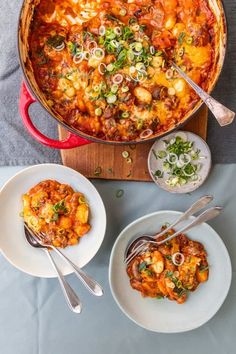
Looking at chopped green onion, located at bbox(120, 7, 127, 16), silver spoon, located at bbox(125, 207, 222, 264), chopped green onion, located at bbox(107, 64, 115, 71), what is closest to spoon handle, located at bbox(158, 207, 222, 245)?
silver spoon, located at bbox(125, 207, 222, 264)

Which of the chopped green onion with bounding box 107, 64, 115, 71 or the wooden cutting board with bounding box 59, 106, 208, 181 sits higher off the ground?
the chopped green onion with bounding box 107, 64, 115, 71

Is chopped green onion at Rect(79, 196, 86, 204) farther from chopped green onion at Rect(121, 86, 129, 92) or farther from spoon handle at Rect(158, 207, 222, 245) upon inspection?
chopped green onion at Rect(121, 86, 129, 92)

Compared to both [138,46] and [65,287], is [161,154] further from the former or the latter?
[65,287]

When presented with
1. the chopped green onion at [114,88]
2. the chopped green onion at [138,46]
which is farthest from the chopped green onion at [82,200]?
the chopped green onion at [138,46]

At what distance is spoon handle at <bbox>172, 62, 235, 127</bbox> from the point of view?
4.87 feet

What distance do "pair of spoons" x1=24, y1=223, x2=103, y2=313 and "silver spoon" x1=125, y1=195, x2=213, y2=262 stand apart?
179mm

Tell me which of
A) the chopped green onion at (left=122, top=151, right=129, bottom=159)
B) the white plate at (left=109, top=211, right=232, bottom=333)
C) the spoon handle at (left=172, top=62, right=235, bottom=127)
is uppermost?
the spoon handle at (left=172, top=62, right=235, bottom=127)

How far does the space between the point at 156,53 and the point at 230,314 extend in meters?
1.01

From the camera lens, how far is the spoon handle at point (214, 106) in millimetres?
1483

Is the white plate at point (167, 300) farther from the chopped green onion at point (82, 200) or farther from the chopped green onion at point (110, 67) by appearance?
the chopped green onion at point (110, 67)

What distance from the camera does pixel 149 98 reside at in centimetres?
160

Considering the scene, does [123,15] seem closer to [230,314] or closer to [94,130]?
[94,130]

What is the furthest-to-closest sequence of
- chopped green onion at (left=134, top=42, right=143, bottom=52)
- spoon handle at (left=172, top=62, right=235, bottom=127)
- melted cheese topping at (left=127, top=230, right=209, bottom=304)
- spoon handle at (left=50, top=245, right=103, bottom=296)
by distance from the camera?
melted cheese topping at (left=127, top=230, right=209, bottom=304)
spoon handle at (left=50, top=245, right=103, bottom=296)
chopped green onion at (left=134, top=42, right=143, bottom=52)
spoon handle at (left=172, top=62, right=235, bottom=127)

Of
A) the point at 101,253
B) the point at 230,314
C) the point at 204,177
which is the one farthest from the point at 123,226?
the point at 230,314
